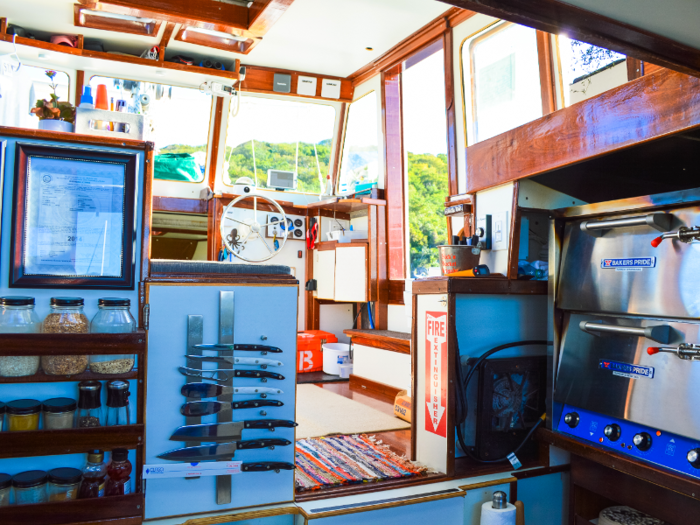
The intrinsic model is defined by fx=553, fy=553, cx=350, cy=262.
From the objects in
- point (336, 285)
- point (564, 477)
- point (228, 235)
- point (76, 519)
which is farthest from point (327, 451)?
point (228, 235)

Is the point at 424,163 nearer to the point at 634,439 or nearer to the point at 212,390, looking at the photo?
the point at 634,439

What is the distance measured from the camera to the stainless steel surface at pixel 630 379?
5.84 feet

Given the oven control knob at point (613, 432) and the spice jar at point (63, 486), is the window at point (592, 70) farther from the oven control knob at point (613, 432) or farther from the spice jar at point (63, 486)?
the spice jar at point (63, 486)

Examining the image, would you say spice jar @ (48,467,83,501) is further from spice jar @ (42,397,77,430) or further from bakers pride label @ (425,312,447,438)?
bakers pride label @ (425,312,447,438)

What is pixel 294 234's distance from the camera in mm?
5879

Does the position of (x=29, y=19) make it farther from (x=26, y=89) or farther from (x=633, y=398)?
(x=633, y=398)

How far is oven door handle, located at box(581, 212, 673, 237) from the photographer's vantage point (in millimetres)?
1854

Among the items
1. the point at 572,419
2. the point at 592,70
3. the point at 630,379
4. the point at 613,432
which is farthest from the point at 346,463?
the point at 592,70

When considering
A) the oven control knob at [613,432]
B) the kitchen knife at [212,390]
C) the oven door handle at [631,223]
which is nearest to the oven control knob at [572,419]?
the oven control knob at [613,432]

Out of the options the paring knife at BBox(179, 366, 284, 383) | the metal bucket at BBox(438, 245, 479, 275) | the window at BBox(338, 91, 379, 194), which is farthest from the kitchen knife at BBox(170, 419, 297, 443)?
the window at BBox(338, 91, 379, 194)

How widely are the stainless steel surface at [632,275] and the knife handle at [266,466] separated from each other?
1291 millimetres

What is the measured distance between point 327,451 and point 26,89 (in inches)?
75.4

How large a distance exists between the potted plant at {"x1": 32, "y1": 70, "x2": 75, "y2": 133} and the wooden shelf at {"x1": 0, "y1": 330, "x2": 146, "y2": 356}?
670 mm

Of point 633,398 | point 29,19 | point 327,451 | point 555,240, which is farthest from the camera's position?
point 29,19
